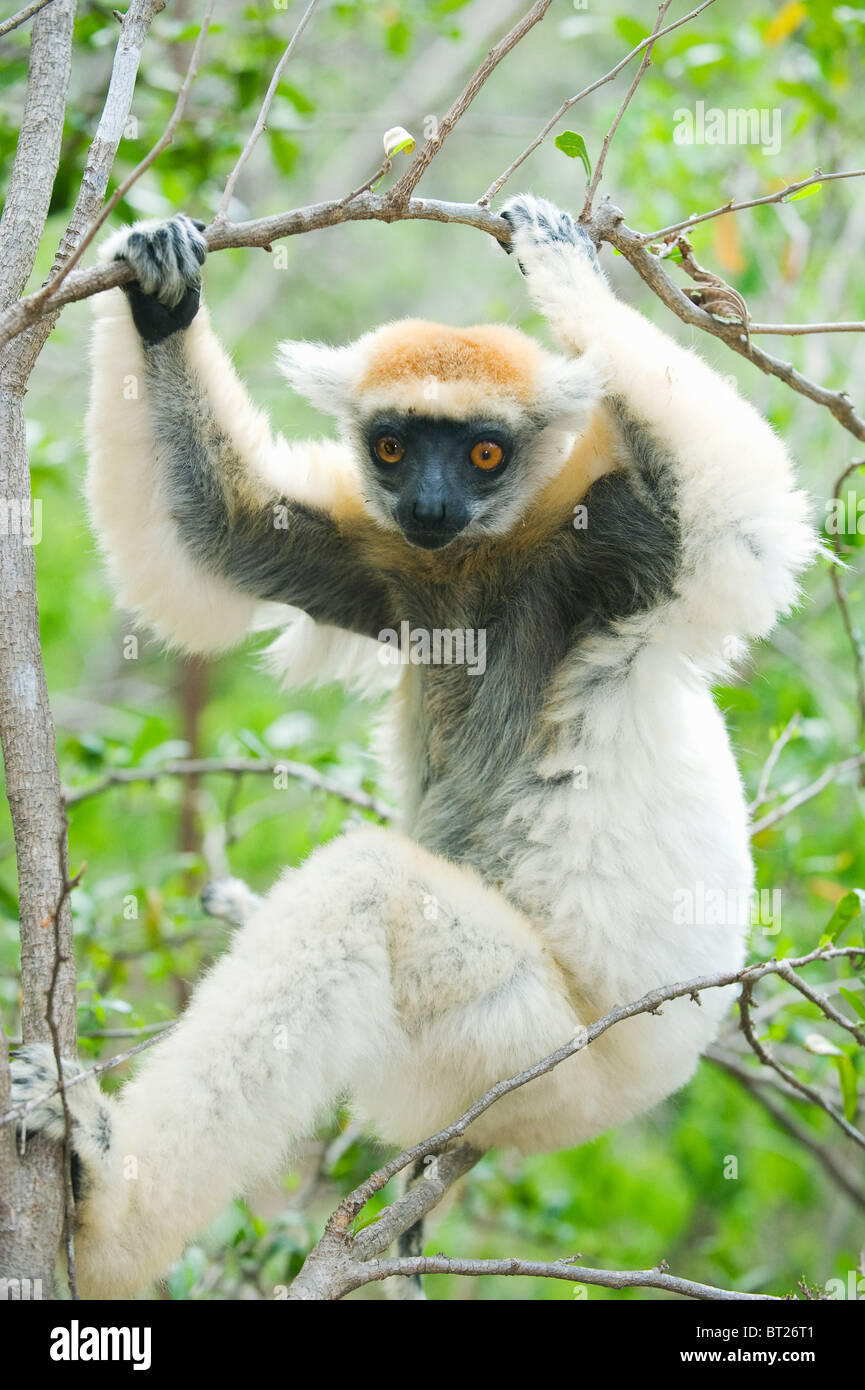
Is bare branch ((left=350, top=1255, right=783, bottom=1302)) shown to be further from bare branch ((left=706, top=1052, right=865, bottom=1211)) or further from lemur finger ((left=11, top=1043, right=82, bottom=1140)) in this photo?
bare branch ((left=706, top=1052, right=865, bottom=1211))

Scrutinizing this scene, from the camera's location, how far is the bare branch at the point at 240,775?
16.8ft

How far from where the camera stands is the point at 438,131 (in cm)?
321

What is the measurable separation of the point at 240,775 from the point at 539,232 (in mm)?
2724

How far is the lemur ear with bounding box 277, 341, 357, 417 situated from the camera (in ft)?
14.6

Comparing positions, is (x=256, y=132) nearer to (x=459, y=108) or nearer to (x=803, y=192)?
(x=459, y=108)

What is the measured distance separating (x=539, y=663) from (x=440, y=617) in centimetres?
45

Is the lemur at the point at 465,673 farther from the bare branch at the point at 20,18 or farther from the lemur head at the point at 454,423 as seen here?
the bare branch at the point at 20,18

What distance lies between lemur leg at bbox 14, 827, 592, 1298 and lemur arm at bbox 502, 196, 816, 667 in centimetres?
119

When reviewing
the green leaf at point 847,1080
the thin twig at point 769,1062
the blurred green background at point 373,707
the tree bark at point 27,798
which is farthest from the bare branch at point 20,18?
the green leaf at point 847,1080

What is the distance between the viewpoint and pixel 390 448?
14.2 feet
